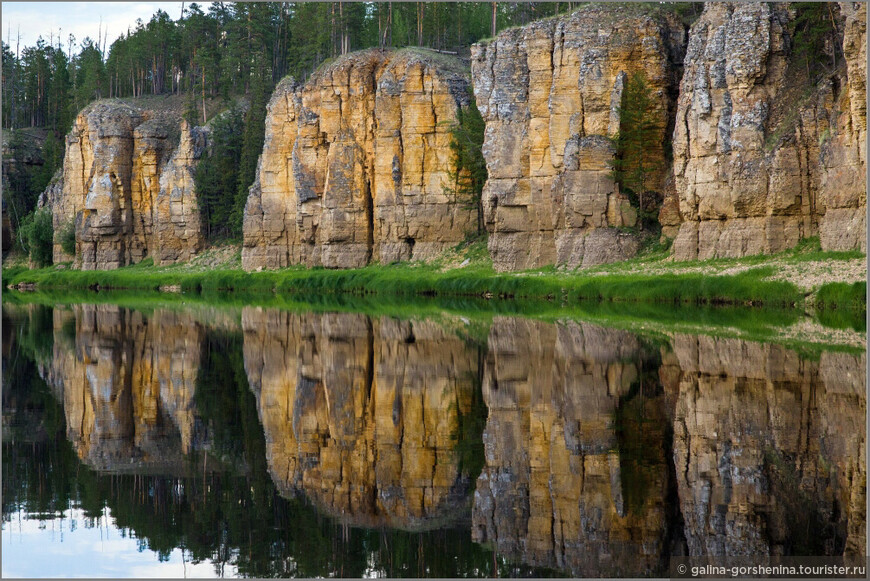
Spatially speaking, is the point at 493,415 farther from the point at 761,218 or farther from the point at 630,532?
the point at 761,218

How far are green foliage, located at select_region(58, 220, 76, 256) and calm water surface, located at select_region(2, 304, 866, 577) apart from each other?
81.3 meters

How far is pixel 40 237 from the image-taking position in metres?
103

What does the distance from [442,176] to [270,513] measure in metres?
59.3

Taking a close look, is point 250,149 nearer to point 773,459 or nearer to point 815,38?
A: point 815,38

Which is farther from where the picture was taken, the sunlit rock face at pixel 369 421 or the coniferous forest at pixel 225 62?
the coniferous forest at pixel 225 62

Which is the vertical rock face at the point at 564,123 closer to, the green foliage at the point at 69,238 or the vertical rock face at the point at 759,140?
the vertical rock face at the point at 759,140

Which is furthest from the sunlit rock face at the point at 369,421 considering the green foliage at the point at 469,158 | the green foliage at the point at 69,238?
the green foliage at the point at 69,238

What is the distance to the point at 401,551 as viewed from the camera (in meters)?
9.27

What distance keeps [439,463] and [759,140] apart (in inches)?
1604

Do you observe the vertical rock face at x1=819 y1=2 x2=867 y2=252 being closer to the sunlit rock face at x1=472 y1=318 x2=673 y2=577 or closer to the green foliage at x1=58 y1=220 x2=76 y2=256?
the sunlit rock face at x1=472 y1=318 x2=673 y2=577

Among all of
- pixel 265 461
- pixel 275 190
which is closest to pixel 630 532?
pixel 265 461

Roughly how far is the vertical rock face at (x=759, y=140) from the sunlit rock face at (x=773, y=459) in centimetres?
2770

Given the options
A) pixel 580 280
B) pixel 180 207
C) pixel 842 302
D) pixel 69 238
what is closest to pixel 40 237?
pixel 69 238

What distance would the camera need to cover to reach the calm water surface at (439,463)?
9180 millimetres
